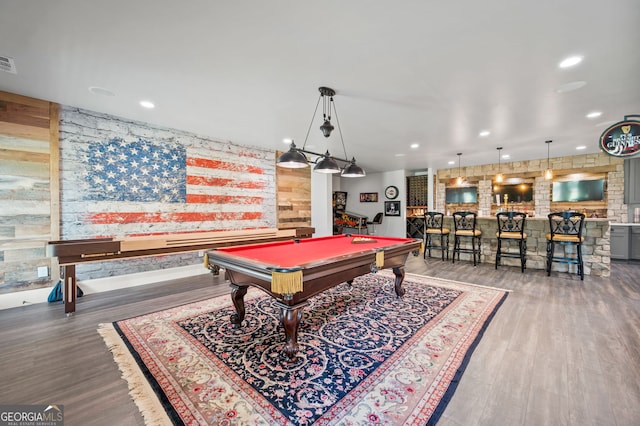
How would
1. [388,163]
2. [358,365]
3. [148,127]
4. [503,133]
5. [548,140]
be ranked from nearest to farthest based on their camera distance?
[358,365]
[148,127]
[503,133]
[548,140]
[388,163]

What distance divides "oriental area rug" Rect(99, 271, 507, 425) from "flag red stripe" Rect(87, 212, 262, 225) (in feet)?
7.14

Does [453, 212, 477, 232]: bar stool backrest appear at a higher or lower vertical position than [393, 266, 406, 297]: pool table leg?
higher

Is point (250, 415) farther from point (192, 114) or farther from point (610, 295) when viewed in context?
point (610, 295)

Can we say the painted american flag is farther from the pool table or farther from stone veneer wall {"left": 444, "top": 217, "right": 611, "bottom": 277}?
stone veneer wall {"left": 444, "top": 217, "right": 611, "bottom": 277}

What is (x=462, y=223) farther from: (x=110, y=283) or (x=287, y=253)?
(x=110, y=283)

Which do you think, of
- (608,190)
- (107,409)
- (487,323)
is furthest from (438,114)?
(608,190)

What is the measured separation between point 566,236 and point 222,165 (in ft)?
21.9

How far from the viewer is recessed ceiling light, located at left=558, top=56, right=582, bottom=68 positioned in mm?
2490

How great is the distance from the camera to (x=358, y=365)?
196 cm

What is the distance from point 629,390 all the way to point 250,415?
8.01 feet

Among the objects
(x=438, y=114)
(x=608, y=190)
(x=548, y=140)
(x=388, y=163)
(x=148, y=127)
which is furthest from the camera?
(x=388, y=163)

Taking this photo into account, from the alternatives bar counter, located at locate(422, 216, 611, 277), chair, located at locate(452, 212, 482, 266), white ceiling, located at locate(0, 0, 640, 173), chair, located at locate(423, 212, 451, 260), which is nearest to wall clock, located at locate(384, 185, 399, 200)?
chair, located at locate(423, 212, 451, 260)

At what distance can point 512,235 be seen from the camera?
5.07 metres

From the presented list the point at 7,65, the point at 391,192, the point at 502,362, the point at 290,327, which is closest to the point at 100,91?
the point at 7,65
